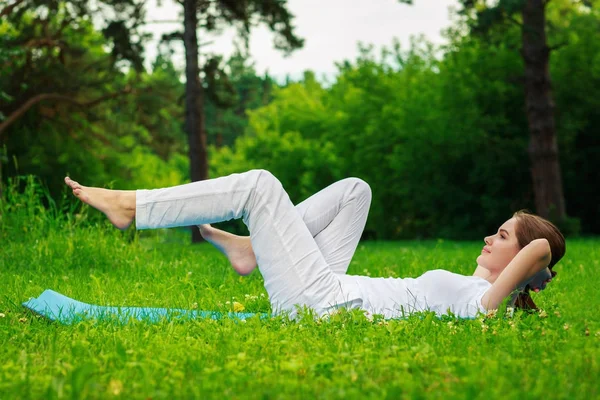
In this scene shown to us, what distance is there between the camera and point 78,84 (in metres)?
24.4

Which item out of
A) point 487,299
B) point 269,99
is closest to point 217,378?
point 487,299

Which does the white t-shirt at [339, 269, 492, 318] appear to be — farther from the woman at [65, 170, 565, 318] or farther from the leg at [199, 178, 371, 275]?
the leg at [199, 178, 371, 275]

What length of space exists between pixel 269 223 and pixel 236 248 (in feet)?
1.35

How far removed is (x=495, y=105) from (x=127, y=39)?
36.1ft

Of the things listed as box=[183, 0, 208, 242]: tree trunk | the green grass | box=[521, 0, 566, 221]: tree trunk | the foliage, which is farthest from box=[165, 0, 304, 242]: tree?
the green grass

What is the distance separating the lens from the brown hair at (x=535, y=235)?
13.3 ft

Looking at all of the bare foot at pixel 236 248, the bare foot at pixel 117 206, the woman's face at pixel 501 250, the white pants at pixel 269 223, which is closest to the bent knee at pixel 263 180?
the white pants at pixel 269 223

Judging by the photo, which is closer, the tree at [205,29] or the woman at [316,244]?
the woman at [316,244]

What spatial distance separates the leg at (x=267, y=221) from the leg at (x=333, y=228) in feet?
0.84

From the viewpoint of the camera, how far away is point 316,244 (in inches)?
163

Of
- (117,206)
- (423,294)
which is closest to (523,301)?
(423,294)

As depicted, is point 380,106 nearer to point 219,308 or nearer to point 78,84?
point 78,84

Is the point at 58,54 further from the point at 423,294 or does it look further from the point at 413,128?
the point at 423,294

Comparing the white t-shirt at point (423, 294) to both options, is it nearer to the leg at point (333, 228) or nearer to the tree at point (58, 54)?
the leg at point (333, 228)
